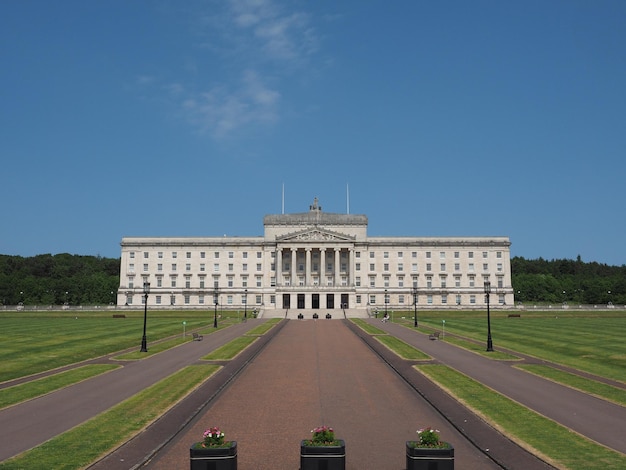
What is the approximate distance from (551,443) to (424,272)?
414 feet

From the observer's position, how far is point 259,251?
144500 mm

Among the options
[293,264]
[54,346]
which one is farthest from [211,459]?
[293,264]

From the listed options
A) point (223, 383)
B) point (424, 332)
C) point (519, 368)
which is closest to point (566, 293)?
point (424, 332)

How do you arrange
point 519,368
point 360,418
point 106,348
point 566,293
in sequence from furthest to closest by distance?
point 566,293
point 106,348
point 519,368
point 360,418

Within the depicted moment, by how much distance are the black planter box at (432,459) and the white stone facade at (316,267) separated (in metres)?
124

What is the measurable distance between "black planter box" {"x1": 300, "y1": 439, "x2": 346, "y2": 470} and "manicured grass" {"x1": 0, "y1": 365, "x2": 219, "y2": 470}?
22.3 ft

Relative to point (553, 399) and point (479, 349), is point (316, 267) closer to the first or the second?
point (479, 349)

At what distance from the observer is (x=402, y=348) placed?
1887 inches

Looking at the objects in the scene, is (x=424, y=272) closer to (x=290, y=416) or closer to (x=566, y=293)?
(x=566, y=293)

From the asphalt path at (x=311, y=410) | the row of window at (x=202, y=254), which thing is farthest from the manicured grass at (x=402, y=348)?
the row of window at (x=202, y=254)

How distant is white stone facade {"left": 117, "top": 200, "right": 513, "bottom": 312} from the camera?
5522 inches

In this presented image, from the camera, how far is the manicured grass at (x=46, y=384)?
1045 inches

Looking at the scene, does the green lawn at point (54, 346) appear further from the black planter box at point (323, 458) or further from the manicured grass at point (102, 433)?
the black planter box at point (323, 458)

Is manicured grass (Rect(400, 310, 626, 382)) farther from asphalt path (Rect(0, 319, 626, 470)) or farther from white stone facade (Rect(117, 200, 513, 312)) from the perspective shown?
white stone facade (Rect(117, 200, 513, 312))
